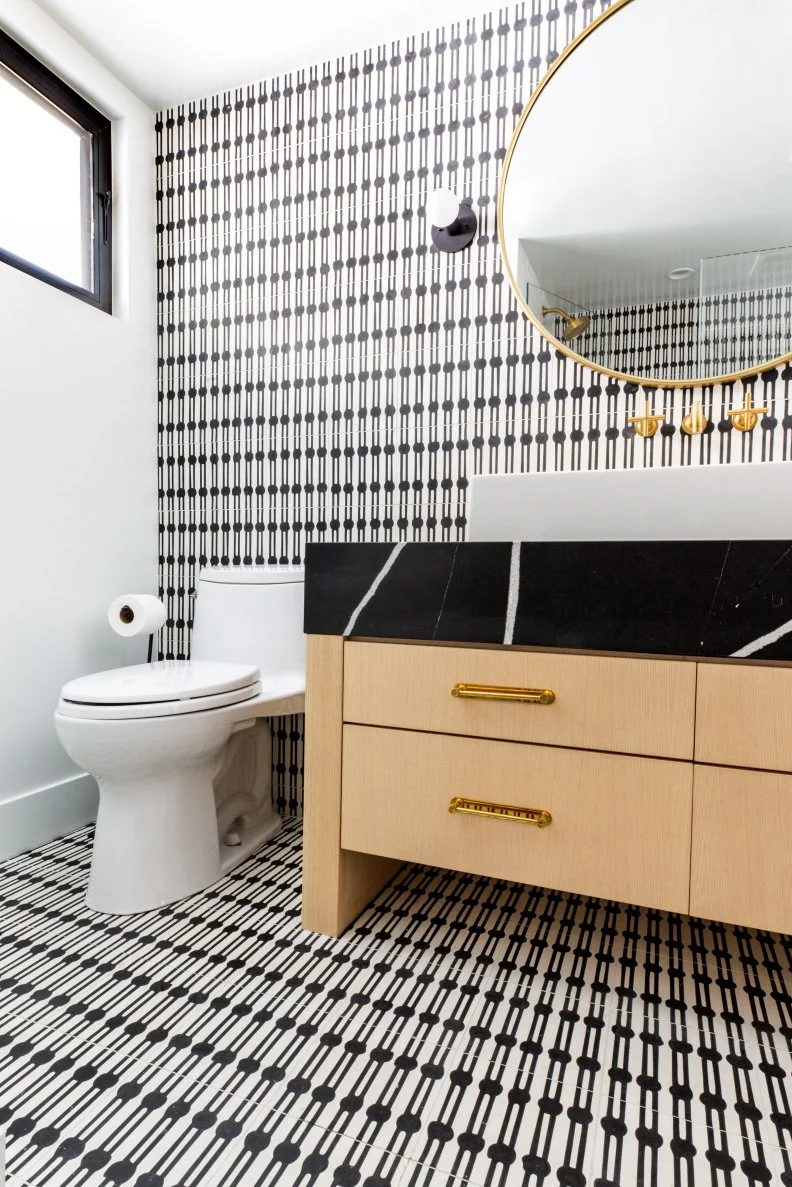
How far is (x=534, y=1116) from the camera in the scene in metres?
0.90

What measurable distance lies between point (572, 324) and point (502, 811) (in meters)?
Answer: 1.18

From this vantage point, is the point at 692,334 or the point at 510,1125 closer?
the point at 510,1125

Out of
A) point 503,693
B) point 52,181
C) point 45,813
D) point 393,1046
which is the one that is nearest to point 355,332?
point 52,181

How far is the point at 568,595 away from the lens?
3.62 feet

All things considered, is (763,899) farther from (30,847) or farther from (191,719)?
(30,847)

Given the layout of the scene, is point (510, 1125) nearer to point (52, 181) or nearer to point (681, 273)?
point (681, 273)

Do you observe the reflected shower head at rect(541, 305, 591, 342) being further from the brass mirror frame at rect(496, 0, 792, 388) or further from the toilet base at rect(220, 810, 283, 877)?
the toilet base at rect(220, 810, 283, 877)

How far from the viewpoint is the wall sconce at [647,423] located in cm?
163

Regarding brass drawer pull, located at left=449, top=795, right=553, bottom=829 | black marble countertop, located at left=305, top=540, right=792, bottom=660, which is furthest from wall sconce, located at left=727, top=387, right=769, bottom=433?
brass drawer pull, located at left=449, top=795, right=553, bottom=829

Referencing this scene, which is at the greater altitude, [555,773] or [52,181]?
[52,181]

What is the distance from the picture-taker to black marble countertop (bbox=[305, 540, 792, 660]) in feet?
3.27

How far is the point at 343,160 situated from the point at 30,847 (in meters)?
2.04

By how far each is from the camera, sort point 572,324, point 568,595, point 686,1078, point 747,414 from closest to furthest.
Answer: point 686,1078 → point 568,595 → point 747,414 → point 572,324

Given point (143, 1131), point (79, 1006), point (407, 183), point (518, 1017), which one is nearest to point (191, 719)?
point (79, 1006)
